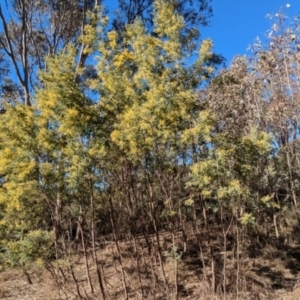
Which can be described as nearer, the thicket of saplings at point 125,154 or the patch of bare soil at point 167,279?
the thicket of saplings at point 125,154

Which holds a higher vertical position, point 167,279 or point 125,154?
point 125,154

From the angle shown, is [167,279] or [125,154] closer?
[125,154]

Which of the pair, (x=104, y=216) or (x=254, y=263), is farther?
(x=104, y=216)

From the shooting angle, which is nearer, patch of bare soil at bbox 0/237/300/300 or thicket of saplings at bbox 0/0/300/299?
thicket of saplings at bbox 0/0/300/299

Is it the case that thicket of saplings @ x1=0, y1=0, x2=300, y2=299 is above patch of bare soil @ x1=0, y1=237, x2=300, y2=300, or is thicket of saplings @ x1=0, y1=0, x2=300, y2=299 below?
above

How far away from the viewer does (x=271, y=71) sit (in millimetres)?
14227

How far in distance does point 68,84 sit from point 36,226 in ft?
9.59

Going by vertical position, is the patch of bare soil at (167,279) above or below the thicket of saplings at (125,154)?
below

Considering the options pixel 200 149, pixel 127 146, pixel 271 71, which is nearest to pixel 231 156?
pixel 200 149

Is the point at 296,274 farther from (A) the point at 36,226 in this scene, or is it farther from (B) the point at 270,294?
(A) the point at 36,226

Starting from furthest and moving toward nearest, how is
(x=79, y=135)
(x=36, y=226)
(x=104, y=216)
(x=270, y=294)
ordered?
(x=104, y=216) → (x=270, y=294) → (x=36, y=226) → (x=79, y=135)

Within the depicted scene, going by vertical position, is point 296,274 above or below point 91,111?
below

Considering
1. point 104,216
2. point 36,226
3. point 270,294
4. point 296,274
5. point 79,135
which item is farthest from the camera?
point 104,216

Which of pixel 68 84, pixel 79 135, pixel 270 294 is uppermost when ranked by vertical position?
pixel 68 84
